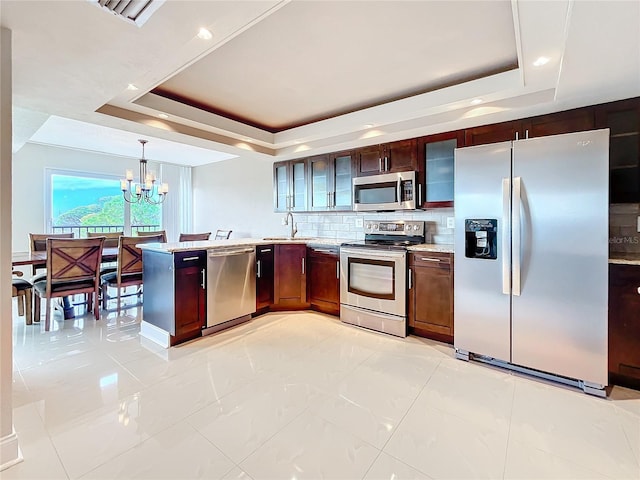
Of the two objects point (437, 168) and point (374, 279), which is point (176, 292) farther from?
point (437, 168)

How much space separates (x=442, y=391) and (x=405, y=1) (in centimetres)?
251

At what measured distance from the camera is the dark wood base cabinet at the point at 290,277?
391 cm

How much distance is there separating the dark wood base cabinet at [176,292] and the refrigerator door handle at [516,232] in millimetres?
2780

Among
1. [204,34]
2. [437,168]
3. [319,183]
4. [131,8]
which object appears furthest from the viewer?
[319,183]

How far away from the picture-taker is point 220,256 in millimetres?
3238

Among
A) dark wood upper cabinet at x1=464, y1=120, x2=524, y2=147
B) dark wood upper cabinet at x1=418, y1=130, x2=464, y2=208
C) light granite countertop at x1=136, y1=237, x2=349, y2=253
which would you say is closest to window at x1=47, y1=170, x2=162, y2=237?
light granite countertop at x1=136, y1=237, x2=349, y2=253

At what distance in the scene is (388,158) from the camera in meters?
3.54

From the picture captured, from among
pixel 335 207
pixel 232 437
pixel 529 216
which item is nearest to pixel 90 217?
pixel 335 207

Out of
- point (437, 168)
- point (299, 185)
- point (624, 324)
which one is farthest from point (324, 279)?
point (624, 324)

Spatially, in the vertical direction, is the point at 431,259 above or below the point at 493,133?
below

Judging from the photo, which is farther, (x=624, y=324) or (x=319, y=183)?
(x=319, y=183)

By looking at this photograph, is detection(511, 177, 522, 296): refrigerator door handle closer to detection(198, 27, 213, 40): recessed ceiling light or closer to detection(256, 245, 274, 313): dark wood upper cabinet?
detection(198, 27, 213, 40): recessed ceiling light

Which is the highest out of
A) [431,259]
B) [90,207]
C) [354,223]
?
[90,207]

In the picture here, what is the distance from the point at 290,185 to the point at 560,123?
10.3 ft
